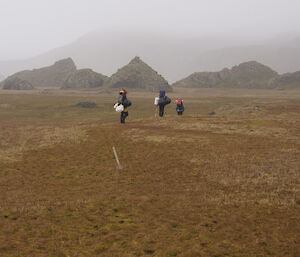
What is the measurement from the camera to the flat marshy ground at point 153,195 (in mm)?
6469

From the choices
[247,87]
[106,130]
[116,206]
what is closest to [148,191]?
[116,206]

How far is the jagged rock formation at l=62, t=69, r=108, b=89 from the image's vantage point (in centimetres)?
11788

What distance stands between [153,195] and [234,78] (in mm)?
146200

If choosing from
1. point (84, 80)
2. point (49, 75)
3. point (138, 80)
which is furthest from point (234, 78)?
point (49, 75)

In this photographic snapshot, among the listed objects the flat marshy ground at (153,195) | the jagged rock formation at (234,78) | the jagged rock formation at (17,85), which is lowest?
the flat marshy ground at (153,195)

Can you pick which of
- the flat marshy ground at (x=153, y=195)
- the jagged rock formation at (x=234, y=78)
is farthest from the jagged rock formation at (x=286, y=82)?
the flat marshy ground at (x=153, y=195)

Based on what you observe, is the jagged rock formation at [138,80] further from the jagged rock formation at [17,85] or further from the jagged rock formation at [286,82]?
the jagged rock formation at [286,82]

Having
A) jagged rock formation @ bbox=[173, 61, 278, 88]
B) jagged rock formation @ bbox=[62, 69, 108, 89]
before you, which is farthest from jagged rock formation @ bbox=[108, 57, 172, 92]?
jagged rock formation @ bbox=[173, 61, 278, 88]

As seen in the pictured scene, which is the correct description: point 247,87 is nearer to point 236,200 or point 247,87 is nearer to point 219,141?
point 219,141

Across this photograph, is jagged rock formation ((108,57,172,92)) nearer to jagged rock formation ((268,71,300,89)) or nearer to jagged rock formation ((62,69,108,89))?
jagged rock formation ((62,69,108,89))

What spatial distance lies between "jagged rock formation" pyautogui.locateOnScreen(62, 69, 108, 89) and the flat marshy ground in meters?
101

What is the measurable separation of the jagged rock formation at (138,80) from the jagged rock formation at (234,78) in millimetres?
23218

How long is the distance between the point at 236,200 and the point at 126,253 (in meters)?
4.33

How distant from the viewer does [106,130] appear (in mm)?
21469
